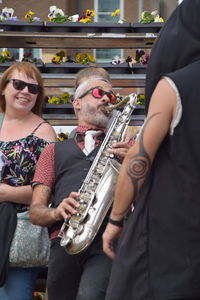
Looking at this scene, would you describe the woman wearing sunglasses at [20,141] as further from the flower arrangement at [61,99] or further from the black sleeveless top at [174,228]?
the flower arrangement at [61,99]

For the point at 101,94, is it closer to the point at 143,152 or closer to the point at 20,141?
the point at 20,141

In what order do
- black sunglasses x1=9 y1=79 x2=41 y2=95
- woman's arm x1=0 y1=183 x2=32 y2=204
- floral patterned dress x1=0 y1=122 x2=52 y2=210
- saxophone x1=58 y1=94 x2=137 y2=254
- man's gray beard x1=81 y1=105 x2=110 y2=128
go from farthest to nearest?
black sunglasses x1=9 y1=79 x2=41 y2=95 → floral patterned dress x1=0 y1=122 x2=52 y2=210 → woman's arm x1=0 y1=183 x2=32 y2=204 → man's gray beard x1=81 y1=105 x2=110 y2=128 → saxophone x1=58 y1=94 x2=137 y2=254

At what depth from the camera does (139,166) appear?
2330 mm

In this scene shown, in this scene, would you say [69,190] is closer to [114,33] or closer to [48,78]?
[48,78]

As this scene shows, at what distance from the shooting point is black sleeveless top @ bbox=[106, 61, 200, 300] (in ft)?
7.32

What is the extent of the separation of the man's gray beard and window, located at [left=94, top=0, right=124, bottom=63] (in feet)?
38.4

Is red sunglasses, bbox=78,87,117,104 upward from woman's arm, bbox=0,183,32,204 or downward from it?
upward

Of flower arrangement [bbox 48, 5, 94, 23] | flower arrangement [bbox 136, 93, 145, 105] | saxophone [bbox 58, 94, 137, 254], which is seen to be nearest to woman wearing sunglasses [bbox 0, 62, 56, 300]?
saxophone [bbox 58, 94, 137, 254]

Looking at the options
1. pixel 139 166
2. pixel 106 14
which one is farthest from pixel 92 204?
pixel 106 14

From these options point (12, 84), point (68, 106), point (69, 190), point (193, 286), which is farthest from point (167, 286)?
point (68, 106)

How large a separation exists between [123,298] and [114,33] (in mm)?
4897

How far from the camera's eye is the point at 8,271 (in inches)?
147

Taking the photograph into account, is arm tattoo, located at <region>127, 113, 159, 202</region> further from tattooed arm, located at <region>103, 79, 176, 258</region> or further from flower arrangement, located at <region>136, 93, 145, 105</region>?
flower arrangement, located at <region>136, 93, 145, 105</region>

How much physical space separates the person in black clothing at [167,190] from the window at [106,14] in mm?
13088
